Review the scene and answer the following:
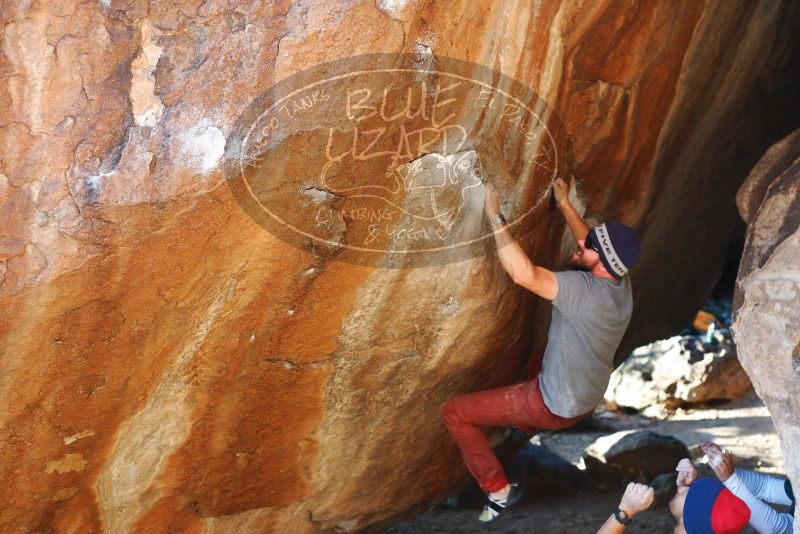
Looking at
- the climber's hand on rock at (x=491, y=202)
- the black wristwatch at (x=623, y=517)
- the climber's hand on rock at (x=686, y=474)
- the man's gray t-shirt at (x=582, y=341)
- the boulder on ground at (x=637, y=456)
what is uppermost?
the climber's hand on rock at (x=491, y=202)

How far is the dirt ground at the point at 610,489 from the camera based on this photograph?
4.56 meters

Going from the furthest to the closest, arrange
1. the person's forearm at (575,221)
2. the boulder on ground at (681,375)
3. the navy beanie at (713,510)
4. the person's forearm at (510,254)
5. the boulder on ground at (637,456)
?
the boulder on ground at (681,375), the boulder on ground at (637,456), the person's forearm at (575,221), the navy beanie at (713,510), the person's forearm at (510,254)

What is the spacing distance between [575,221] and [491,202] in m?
0.48

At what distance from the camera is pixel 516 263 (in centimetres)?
297

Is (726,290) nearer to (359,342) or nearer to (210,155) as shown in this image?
(359,342)

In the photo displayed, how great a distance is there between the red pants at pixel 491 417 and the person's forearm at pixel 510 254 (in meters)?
0.62

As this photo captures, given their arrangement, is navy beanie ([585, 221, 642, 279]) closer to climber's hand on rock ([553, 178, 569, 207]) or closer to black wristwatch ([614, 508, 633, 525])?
Answer: climber's hand on rock ([553, 178, 569, 207])

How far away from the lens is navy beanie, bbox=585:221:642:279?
309 centimetres

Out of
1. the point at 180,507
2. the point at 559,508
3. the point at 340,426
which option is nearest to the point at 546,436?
the point at 559,508

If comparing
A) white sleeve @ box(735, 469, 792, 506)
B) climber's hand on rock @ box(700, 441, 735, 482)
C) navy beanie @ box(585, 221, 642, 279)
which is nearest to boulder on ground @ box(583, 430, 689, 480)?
white sleeve @ box(735, 469, 792, 506)

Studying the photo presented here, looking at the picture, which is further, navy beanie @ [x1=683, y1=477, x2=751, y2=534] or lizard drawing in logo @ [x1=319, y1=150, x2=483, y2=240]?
navy beanie @ [x1=683, y1=477, x2=751, y2=534]

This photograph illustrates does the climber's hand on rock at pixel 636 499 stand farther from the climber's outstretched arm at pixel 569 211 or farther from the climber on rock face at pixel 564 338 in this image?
the climber's outstretched arm at pixel 569 211

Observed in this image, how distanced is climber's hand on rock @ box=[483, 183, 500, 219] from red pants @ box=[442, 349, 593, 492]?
2.43ft

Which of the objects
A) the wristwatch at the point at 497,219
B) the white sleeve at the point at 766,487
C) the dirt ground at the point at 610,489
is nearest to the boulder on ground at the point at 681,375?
the dirt ground at the point at 610,489
